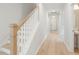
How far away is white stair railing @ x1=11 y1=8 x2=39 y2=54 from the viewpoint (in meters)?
2.12

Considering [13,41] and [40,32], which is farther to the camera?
[40,32]

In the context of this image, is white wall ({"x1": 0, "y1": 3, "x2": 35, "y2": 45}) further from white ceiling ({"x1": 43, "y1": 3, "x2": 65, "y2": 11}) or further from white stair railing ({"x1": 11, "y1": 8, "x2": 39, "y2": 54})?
white ceiling ({"x1": 43, "y1": 3, "x2": 65, "y2": 11})

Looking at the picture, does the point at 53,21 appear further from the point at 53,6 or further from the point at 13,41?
the point at 13,41

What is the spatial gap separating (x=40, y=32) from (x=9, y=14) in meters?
0.53

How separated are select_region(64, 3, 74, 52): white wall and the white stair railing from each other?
0.43m

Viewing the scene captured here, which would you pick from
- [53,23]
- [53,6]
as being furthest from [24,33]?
[53,6]

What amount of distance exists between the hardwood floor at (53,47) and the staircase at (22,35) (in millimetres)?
224

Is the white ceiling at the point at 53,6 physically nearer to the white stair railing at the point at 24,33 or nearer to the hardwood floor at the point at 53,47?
the white stair railing at the point at 24,33

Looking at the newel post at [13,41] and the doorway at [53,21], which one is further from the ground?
the doorway at [53,21]

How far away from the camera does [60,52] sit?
2168 millimetres

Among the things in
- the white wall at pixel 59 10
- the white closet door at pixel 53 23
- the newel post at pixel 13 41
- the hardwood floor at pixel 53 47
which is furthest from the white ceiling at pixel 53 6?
the newel post at pixel 13 41

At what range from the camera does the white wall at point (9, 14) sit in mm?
2141

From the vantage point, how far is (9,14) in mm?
2143
